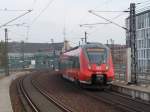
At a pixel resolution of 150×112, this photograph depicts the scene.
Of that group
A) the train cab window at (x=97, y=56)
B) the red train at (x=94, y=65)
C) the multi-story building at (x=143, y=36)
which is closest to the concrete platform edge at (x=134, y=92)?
the red train at (x=94, y=65)

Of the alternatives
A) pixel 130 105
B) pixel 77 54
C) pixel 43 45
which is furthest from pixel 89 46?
pixel 43 45

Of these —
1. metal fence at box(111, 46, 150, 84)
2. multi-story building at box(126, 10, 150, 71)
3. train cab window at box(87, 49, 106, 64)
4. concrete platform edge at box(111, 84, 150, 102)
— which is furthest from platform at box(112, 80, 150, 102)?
multi-story building at box(126, 10, 150, 71)

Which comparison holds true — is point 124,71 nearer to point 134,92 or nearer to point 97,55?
point 97,55

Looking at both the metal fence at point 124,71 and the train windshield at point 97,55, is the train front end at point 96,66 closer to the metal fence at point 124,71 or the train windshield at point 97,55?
the train windshield at point 97,55

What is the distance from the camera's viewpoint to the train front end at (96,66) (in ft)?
101

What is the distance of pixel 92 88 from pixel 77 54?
272cm

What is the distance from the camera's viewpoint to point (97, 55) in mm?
31453

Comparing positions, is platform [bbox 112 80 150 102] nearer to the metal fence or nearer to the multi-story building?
the metal fence

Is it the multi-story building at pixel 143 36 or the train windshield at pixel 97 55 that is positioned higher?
the multi-story building at pixel 143 36

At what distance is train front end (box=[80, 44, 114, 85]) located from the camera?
101 feet

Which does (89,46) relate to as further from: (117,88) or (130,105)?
(130,105)

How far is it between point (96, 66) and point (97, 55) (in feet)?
2.82

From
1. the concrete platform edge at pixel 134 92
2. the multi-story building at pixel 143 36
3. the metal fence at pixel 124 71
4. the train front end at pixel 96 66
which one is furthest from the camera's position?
the multi-story building at pixel 143 36

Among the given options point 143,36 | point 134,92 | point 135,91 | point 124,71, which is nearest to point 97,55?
point 134,92
